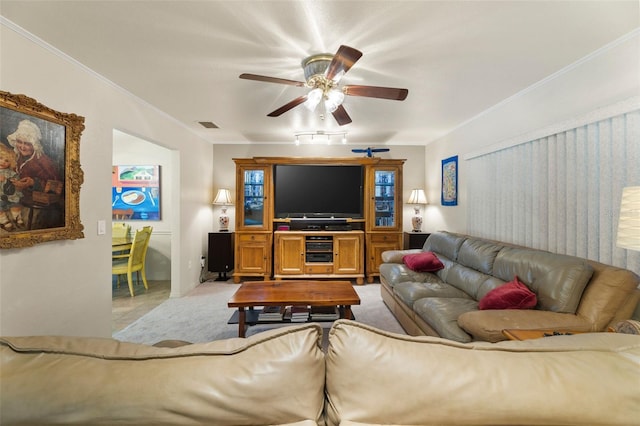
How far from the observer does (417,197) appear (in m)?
4.84

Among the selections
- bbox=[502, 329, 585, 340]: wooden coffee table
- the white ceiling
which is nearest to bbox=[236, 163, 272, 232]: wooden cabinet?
the white ceiling

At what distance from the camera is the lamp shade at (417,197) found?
483 centimetres

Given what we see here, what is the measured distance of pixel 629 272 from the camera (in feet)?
5.44

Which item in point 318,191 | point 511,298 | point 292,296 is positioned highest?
point 318,191

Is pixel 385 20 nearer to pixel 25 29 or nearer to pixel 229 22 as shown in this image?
pixel 229 22

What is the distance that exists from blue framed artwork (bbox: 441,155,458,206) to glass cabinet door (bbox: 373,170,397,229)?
0.79 meters

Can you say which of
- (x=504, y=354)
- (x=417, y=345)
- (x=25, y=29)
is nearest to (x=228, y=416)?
(x=417, y=345)

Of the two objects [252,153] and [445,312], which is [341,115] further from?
[252,153]

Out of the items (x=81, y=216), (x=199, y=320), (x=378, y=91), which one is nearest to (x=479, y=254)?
(x=378, y=91)

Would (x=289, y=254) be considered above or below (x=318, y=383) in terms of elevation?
below

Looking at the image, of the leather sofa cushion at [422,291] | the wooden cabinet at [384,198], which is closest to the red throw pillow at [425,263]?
the leather sofa cushion at [422,291]

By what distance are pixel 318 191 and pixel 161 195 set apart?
2787 millimetres

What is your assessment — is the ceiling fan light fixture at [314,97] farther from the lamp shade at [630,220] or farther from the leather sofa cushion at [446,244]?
the leather sofa cushion at [446,244]

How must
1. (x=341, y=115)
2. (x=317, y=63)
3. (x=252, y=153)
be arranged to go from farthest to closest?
(x=252, y=153), (x=341, y=115), (x=317, y=63)
